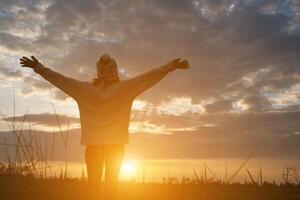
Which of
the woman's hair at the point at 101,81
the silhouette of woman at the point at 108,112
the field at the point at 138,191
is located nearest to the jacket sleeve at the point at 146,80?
the silhouette of woman at the point at 108,112

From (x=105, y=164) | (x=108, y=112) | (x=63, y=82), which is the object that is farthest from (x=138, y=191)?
(x=63, y=82)

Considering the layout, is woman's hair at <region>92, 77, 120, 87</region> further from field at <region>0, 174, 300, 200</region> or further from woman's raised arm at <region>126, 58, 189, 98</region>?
field at <region>0, 174, 300, 200</region>

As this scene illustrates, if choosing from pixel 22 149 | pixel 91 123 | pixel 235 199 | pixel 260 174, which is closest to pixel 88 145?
pixel 91 123

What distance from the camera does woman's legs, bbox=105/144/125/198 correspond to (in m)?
6.57

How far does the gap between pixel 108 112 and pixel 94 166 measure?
2.71 ft

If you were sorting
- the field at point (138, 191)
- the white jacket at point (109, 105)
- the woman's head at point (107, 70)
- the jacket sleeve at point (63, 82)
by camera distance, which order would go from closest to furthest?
the woman's head at point (107, 70)
the white jacket at point (109, 105)
the jacket sleeve at point (63, 82)
the field at point (138, 191)

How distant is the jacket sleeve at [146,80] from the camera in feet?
21.9

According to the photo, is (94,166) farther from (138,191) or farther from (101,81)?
(138,191)

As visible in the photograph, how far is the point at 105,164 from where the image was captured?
21.7 feet

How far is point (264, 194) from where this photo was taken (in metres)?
9.61

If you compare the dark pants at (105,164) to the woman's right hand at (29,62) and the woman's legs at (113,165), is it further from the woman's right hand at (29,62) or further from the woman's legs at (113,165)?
the woman's right hand at (29,62)

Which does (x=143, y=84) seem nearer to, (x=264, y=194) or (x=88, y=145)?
A: (x=88, y=145)

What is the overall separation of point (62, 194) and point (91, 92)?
8.17 feet

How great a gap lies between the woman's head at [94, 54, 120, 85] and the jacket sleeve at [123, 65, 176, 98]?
0.81 feet
